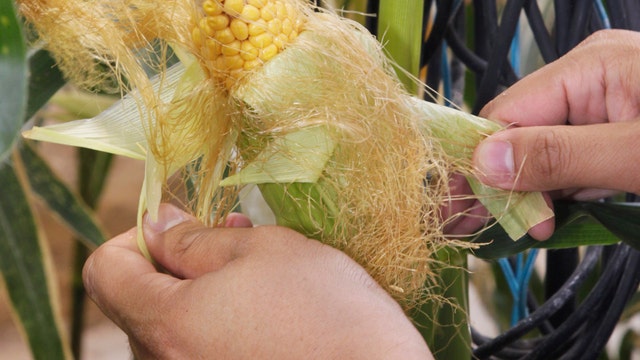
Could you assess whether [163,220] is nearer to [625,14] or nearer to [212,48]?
[212,48]

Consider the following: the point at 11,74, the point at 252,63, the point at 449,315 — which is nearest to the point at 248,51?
the point at 252,63

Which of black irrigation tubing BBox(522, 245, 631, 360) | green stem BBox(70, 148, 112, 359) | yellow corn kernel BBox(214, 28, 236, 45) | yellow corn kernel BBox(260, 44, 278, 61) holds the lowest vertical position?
green stem BBox(70, 148, 112, 359)

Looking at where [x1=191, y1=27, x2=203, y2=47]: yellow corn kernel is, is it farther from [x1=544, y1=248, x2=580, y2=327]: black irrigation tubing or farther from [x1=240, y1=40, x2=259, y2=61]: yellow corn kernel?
[x1=544, y1=248, x2=580, y2=327]: black irrigation tubing

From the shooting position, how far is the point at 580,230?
42 cm

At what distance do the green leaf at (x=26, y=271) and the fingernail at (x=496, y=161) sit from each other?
340 millimetres

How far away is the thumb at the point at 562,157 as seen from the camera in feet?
1.07

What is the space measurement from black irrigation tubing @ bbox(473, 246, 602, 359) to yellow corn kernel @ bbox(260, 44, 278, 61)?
12.0 inches

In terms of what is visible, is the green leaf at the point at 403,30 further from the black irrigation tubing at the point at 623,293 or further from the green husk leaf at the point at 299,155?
the black irrigation tubing at the point at 623,293

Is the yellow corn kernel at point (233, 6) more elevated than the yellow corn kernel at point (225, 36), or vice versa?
the yellow corn kernel at point (233, 6)

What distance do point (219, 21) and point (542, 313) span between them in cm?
34

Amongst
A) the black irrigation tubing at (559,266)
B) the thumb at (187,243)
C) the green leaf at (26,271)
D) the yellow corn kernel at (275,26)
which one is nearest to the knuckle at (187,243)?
the thumb at (187,243)

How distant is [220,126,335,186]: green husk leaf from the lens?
0.32m

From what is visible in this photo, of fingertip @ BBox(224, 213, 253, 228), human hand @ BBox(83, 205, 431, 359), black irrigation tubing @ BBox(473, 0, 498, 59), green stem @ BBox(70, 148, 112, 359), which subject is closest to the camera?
human hand @ BBox(83, 205, 431, 359)

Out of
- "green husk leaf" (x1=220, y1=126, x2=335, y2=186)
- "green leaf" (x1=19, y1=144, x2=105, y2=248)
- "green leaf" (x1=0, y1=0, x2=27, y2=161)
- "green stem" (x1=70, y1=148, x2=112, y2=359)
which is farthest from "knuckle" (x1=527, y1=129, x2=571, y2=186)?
"green stem" (x1=70, y1=148, x2=112, y2=359)
